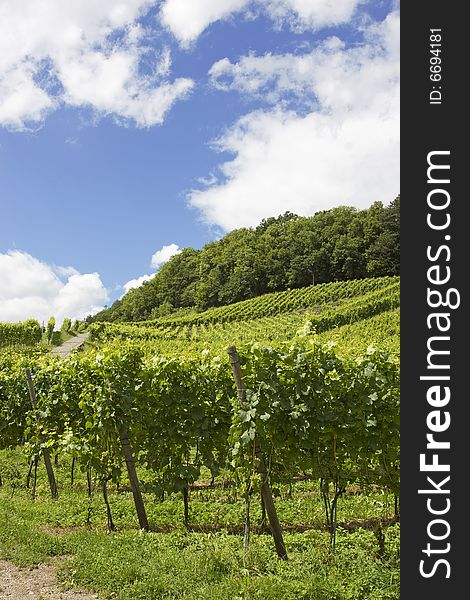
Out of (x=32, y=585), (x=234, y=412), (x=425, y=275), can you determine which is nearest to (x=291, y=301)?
(x=234, y=412)

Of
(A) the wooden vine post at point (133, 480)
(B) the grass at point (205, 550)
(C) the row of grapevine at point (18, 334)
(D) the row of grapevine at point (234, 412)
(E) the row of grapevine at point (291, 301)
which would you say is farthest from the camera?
(E) the row of grapevine at point (291, 301)

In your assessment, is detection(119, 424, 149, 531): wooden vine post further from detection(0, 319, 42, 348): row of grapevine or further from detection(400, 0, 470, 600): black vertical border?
detection(0, 319, 42, 348): row of grapevine

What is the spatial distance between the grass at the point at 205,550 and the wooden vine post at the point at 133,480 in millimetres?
223

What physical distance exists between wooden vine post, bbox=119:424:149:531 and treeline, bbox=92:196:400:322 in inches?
3134

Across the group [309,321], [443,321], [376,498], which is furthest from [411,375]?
[376,498]

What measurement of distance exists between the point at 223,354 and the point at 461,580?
20.0ft

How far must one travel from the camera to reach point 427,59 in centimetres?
338

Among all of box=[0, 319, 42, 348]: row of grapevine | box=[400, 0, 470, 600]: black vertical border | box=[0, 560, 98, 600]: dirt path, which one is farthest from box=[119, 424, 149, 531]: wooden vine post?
box=[0, 319, 42, 348]: row of grapevine

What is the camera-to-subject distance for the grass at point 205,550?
4.59m

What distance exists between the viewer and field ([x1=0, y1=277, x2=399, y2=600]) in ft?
16.4

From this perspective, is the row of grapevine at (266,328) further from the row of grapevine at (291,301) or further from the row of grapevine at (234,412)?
the row of grapevine at (234,412)

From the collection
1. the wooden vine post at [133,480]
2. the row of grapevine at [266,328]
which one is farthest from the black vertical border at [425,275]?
the row of grapevine at [266,328]

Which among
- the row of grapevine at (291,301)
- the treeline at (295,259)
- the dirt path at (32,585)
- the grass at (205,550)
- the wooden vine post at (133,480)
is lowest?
the dirt path at (32,585)

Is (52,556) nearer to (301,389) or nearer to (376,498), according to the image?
(301,389)
